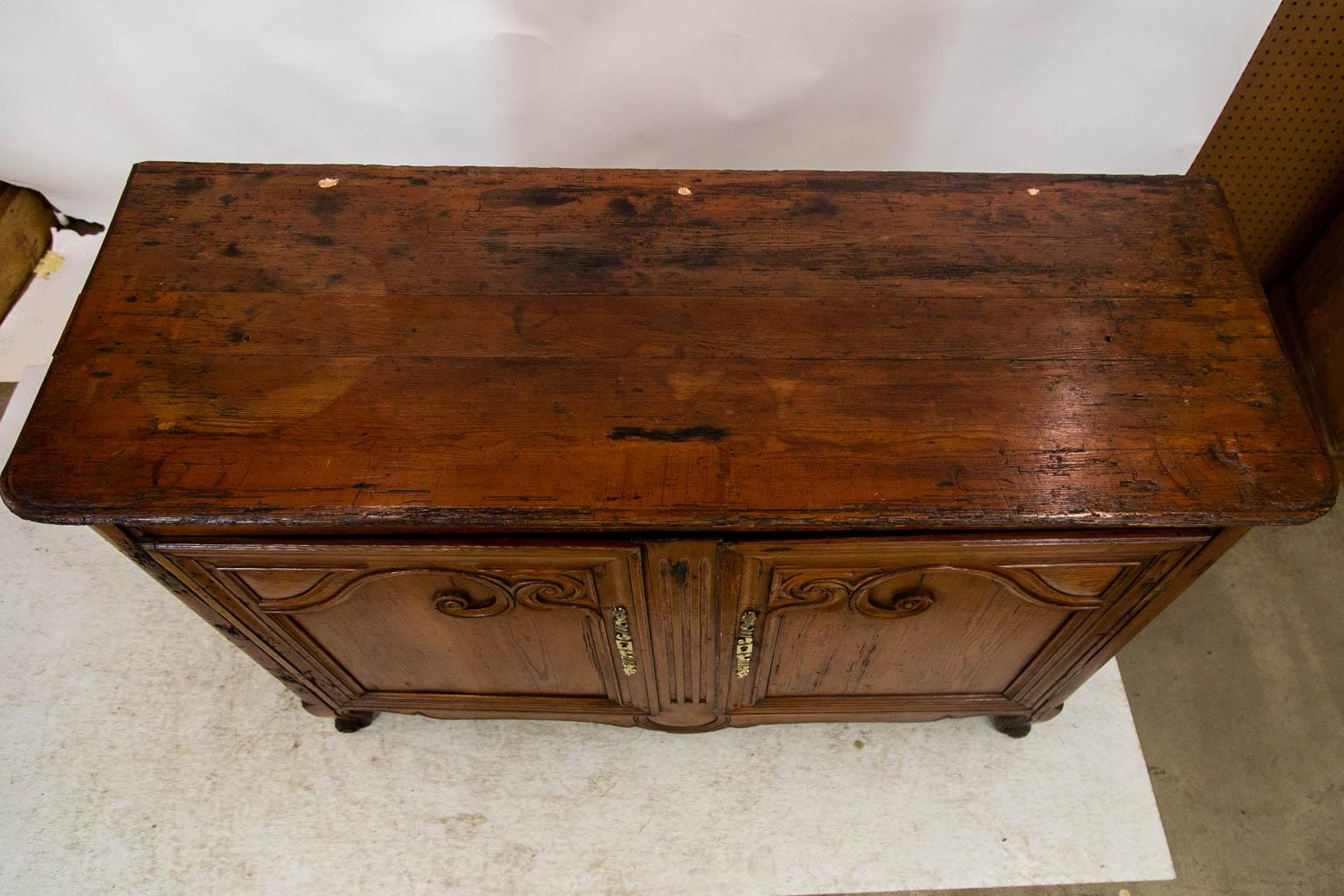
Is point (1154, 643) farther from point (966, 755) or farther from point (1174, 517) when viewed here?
point (1174, 517)

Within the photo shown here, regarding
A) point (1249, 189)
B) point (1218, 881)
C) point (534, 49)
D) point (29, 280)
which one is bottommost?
point (1218, 881)

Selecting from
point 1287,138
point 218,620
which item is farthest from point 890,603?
point 1287,138

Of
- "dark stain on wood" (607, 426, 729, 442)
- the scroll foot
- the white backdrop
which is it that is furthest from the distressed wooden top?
the scroll foot

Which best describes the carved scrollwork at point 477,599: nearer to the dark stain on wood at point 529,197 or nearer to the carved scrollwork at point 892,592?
the carved scrollwork at point 892,592

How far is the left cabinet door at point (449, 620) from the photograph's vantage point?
3.12 ft

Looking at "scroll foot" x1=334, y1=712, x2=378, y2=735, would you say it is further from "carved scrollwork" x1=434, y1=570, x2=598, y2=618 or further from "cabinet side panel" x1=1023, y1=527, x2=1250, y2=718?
"cabinet side panel" x1=1023, y1=527, x2=1250, y2=718

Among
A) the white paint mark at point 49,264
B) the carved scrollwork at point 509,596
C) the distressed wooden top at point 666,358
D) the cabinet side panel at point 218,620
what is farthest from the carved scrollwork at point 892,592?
the white paint mark at point 49,264

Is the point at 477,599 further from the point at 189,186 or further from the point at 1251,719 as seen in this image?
the point at 1251,719

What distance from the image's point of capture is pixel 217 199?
3.71 feet

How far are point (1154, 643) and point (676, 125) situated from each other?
4.77 feet

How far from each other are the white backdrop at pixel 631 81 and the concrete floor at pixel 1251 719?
890 millimetres

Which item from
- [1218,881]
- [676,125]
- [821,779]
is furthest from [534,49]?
[1218,881]

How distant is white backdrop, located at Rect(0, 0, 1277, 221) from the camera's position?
152cm

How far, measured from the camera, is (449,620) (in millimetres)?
1088
